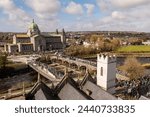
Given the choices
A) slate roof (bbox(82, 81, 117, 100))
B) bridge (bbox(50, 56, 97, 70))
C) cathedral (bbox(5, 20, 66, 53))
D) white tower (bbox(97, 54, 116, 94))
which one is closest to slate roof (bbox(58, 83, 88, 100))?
slate roof (bbox(82, 81, 117, 100))

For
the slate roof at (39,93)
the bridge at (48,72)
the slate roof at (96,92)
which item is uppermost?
the slate roof at (39,93)

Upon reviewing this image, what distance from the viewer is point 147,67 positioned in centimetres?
1828

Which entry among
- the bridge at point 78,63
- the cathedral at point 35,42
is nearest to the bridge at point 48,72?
the bridge at point 78,63

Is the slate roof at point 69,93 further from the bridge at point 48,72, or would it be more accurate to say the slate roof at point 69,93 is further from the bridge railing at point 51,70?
the bridge railing at point 51,70

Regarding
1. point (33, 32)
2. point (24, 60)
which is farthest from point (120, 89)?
point (33, 32)

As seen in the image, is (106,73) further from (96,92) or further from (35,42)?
(35,42)

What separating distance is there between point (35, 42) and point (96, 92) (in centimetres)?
1998

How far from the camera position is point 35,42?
2386 cm

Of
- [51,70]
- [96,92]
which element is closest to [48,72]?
[51,70]

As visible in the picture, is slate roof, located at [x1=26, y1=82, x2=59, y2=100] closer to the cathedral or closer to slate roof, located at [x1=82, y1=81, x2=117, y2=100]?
slate roof, located at [x1=82, y1=81, x2=117, y2=100]

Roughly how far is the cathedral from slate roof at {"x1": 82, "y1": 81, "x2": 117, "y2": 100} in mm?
19578

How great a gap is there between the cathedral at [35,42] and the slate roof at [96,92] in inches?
771

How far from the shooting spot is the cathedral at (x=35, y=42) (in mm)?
25250

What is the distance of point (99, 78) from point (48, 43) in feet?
81.6
